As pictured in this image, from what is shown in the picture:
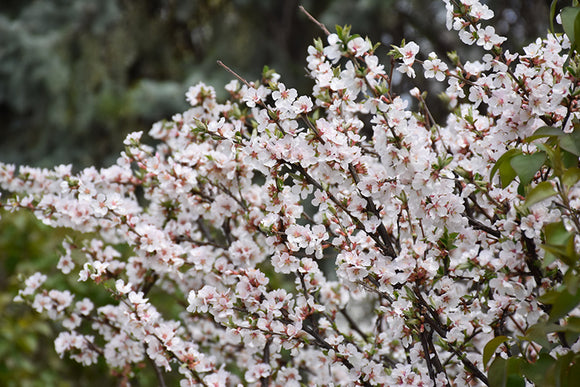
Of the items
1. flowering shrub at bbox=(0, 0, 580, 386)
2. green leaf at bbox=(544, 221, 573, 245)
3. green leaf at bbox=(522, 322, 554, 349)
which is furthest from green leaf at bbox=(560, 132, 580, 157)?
green leaf at bbox=(522, 322, 554, 349)

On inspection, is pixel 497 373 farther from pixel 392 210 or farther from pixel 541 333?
pixel 392 210

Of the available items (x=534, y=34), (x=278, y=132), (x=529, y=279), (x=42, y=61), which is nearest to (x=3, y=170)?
(x=278, y=132)

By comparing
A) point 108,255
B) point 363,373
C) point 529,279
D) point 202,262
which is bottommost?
point 363,373

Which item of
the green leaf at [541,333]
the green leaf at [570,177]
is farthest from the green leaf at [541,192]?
the green leaf at [541,333]

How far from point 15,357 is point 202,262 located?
4.80 ft

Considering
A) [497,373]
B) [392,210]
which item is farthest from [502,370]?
[392,210]

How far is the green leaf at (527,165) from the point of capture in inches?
30.7

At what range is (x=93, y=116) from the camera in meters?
4.37

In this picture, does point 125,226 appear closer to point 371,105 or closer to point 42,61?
point 371,105

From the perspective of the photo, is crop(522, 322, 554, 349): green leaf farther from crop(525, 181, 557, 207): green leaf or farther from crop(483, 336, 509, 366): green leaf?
crop(525, 181, 557, 207): green leaf

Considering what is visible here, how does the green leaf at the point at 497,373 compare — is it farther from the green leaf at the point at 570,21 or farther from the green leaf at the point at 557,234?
the green leaf at the point at 570,21

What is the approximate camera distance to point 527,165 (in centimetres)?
79

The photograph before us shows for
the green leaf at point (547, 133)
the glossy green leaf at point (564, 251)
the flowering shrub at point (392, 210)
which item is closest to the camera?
the glossy green leaf at point (564, 251)

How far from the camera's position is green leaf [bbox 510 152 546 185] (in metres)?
0.78
